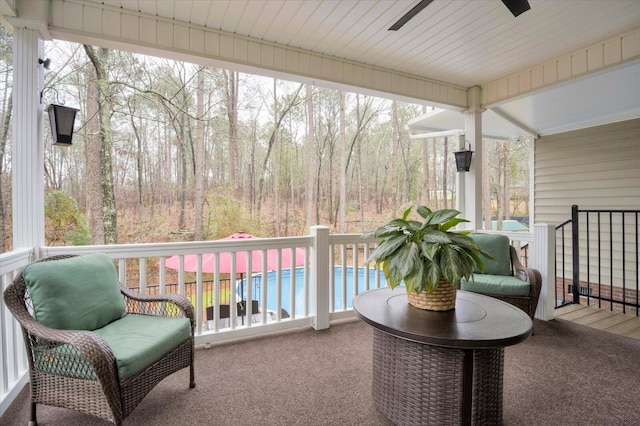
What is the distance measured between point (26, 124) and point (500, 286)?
430 cm

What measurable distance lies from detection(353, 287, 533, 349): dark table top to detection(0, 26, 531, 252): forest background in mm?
3774

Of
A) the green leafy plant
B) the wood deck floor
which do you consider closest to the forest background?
the wood deck floor

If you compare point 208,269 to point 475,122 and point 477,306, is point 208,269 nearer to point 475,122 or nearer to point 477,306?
point 477,306

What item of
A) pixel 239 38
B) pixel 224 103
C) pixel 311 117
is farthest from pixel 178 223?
pixel 239 38

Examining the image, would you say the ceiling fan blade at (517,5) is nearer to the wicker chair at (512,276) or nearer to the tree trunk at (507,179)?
the wicker chair at (512,276)

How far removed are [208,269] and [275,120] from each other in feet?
23.3

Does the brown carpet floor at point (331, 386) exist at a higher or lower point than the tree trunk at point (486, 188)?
lower

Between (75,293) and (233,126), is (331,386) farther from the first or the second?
(233,126)

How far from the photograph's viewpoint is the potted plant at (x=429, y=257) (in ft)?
5.71

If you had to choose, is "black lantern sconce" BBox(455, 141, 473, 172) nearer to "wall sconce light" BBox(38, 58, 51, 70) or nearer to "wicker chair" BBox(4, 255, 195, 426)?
"wicker chair" BBox(4, 255, 195, 426)

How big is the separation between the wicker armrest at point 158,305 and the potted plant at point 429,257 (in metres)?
1.37

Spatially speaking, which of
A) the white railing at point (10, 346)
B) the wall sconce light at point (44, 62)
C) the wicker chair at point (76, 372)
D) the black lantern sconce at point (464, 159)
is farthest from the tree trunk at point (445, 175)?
the white railing at point (10, 346)

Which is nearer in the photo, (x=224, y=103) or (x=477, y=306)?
(x=477, y=306)

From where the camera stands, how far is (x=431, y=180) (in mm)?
12562
